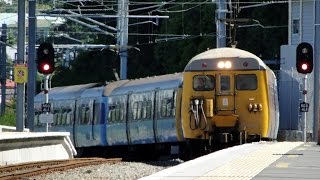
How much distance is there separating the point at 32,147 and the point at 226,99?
557 cm

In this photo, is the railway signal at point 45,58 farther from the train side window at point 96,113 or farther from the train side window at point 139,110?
the train side window at point 96,113

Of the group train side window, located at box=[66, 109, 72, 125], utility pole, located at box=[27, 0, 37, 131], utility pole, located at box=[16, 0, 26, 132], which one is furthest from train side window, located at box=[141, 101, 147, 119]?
train side window, located at box=[66, 109, 72, 125]

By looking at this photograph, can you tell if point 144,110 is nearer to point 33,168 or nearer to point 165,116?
point 165,116

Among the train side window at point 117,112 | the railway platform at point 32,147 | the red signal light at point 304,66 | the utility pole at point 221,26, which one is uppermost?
the utility pole at point 221,26

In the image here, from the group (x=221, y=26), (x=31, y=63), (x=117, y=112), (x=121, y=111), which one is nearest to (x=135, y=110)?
(x=121, y=111)

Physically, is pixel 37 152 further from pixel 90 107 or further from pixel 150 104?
pixel 90 107

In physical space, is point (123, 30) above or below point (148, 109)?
above

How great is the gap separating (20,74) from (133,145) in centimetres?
610

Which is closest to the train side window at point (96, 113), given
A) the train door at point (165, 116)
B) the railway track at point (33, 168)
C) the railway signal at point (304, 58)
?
the train door at point (165, 116)

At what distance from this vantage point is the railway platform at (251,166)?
15359mm

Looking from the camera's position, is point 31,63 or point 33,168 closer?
point 33,168

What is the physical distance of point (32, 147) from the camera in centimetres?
3008

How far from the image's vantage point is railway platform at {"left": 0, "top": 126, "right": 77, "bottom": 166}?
27.0m

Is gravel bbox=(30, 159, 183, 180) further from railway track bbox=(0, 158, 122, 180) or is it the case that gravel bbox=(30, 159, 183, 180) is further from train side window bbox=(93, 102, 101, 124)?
train side window bbox=(93, 102, 101, 124)
